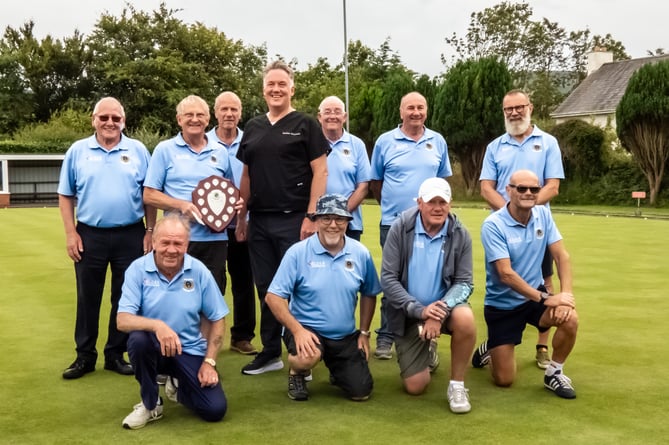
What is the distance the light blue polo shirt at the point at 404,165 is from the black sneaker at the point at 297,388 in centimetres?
188

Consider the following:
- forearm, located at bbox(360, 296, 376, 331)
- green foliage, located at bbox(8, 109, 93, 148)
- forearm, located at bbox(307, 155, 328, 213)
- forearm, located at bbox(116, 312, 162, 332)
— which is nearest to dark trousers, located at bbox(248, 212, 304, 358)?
forearm, located at bbox(307, 155, 328, 213)

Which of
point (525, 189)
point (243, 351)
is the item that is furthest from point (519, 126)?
point (243, 351)

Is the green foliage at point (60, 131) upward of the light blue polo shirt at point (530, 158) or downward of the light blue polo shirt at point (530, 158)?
→ upward

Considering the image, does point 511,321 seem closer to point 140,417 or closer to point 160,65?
point 140,417

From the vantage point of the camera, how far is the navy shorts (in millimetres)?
5203

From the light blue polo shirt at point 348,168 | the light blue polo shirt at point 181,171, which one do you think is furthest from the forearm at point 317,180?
the light blue polo shirt at point 348,168

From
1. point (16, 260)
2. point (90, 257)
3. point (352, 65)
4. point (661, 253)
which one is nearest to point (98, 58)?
point (352, 65)

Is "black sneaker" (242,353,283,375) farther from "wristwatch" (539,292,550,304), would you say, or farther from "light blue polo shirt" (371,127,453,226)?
"wristwatch" (539,292,550,304)

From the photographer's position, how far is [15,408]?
475cm

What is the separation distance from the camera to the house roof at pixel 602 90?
144ft

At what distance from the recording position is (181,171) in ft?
18.2

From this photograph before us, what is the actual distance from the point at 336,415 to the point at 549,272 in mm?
2309

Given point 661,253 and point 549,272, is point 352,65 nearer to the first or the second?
point 661,253

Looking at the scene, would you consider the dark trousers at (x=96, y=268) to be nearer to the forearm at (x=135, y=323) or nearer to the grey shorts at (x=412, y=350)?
the forearm at (x=135, y=323)
